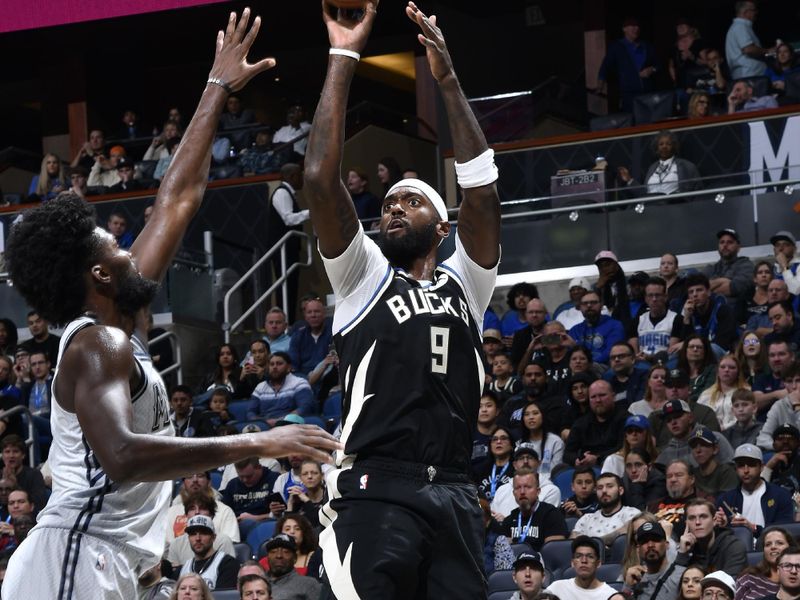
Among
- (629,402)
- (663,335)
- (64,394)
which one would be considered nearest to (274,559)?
(629,402)

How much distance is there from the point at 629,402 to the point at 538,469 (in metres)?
1.33

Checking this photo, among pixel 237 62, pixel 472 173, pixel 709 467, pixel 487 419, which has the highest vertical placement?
pixel 237 62

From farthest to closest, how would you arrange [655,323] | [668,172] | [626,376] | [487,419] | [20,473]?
1. [668,172]
2. [655,323]
3. [20,473]
4. [626,376]
5. [487,419]

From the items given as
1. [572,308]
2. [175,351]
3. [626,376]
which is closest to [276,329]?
[175,351]

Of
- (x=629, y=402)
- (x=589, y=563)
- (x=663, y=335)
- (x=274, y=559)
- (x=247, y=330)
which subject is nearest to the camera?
(x=589, y=563)

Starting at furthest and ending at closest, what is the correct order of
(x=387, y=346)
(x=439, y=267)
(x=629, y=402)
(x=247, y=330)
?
(x=247, y=330)
(x=629, y=402)
(x=439, y=267)
(x=387, y=346)

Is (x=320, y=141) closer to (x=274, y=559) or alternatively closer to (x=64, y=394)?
(x=64, y=394)

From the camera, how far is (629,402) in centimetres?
1287

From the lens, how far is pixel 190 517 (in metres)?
11.9

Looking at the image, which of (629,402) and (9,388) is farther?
(9,388)

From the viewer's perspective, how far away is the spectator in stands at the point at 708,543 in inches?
389

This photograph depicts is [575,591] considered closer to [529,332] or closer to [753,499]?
[753,499]

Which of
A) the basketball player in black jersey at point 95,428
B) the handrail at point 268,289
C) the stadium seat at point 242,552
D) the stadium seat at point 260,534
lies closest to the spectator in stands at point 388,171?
the handrail at point 268,289

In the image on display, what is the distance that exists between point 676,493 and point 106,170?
1190 cm
